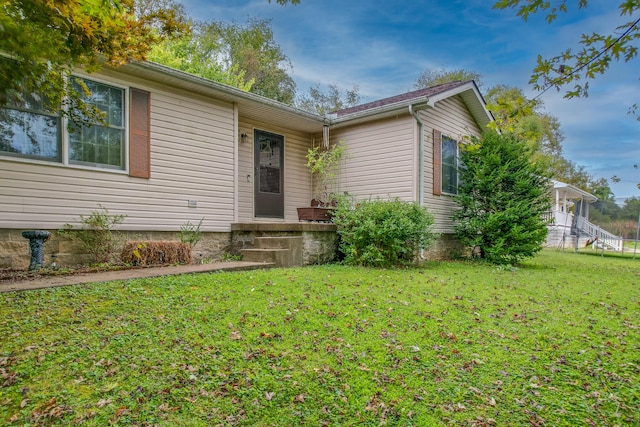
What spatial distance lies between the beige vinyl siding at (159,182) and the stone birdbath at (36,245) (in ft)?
0.68

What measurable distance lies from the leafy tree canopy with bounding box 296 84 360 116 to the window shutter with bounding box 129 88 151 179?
1719 cm

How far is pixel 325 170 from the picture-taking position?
9.06 m

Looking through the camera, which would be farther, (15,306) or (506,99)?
(15,306)

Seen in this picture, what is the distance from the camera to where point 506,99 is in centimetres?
218

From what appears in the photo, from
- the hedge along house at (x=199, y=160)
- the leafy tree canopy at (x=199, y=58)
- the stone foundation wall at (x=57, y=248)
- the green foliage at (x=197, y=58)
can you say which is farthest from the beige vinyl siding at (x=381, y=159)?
the green foliage at (x=197, y=58)

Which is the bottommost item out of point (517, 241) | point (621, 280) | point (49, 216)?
point (621, 280)

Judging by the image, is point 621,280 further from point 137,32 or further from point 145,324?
point 137,32

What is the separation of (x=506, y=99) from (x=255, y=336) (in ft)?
8.03

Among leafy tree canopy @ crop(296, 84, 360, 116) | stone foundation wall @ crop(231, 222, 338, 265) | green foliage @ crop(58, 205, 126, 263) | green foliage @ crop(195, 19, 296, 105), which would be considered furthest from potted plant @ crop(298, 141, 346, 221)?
leafy tree canopy @ crop(296, 84, 360, 116)

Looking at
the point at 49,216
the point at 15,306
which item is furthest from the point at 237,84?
the point at 15,306

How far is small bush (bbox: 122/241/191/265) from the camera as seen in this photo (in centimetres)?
539

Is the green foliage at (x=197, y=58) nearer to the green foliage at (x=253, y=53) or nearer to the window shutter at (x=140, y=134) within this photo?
the green foliage at (x=253, y=53)

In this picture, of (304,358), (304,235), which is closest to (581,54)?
(304,358)

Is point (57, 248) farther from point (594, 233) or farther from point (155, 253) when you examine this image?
point (594, 233)
